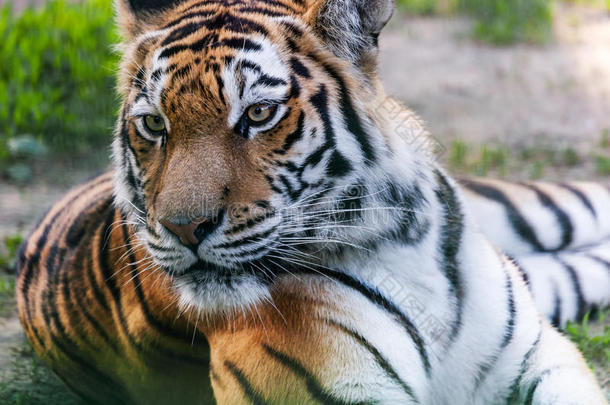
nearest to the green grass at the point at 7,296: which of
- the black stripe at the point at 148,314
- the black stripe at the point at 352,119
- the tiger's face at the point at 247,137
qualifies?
the black stripe at the point at 148,314

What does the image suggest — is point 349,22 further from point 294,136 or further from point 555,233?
point 555,233

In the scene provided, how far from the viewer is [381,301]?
1.88 m

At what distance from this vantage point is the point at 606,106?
4.63m

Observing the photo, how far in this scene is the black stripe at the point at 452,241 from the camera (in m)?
2.03

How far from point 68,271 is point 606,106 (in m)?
Result: 3.50

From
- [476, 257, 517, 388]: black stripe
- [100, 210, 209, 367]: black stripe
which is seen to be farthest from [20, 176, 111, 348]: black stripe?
[476, 257, 517, 388]: black stripe

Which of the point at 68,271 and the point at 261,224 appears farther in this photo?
the point at 68,271

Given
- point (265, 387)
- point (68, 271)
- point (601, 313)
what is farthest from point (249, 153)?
point (601, 313)

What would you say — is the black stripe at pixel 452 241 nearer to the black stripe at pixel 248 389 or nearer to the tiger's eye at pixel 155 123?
the black stripe at pixel 248 389

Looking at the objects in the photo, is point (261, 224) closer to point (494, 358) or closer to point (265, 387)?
point (265, 387)

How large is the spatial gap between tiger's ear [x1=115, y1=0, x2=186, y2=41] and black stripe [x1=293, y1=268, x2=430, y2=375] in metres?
0.76

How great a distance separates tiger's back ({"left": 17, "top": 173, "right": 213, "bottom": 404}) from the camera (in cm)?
202

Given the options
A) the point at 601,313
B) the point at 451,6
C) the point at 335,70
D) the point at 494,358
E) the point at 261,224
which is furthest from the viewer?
the point at 451,6

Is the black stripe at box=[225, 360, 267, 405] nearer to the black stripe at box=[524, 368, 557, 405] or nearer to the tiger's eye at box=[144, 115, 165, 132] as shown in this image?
the tiger's eye at box=[144, 115, 165, 132]
